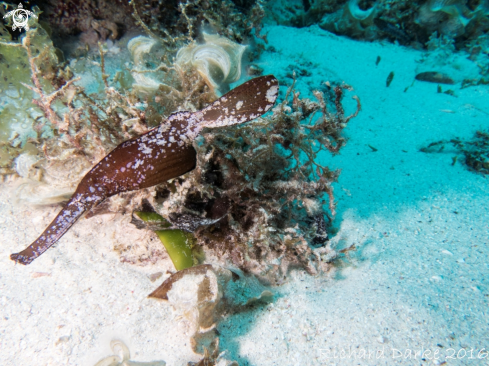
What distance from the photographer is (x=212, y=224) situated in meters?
2.12

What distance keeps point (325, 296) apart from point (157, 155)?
1.80 m

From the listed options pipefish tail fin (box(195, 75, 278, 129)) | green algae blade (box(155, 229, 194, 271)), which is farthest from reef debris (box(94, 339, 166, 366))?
pipefish tail fin (box(195, 75, 278, 129))

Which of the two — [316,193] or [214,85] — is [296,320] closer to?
[316,193]

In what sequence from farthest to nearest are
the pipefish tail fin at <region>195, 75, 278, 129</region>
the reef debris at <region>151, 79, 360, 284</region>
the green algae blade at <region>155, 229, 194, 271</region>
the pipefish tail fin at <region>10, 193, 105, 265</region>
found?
the green algae blade at <region>155, 229, 194, 271</region> → the reef debris at <region>151, 79, 360, 284</region> → the pipefish tail fin at <region>10, 193, 105, 265</region> → the pipefish tail fin at <region>195, 75, 278, 129</region>

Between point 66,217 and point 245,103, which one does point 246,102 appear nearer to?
point 245,103

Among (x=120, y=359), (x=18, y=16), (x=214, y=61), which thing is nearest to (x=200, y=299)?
(x=120, y=359)

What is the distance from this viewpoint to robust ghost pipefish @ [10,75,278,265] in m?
1.53

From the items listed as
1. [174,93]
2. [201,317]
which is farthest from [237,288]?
[174,93]

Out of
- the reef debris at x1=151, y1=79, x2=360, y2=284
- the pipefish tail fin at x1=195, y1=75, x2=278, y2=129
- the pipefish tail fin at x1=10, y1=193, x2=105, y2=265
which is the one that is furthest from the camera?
the reef debris at x1=151, y1=79, x2=360, y2=284

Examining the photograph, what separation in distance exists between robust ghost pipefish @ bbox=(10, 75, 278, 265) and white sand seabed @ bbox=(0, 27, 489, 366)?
0.66 meters

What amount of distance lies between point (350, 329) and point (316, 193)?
1119 mm

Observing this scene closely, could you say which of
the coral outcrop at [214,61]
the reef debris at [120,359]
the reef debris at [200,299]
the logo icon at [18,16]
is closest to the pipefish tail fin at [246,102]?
the coral outcrop at [214,61]

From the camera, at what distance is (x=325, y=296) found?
6.91 feet

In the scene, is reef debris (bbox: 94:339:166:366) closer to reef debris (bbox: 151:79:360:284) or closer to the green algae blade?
the green algae blade
